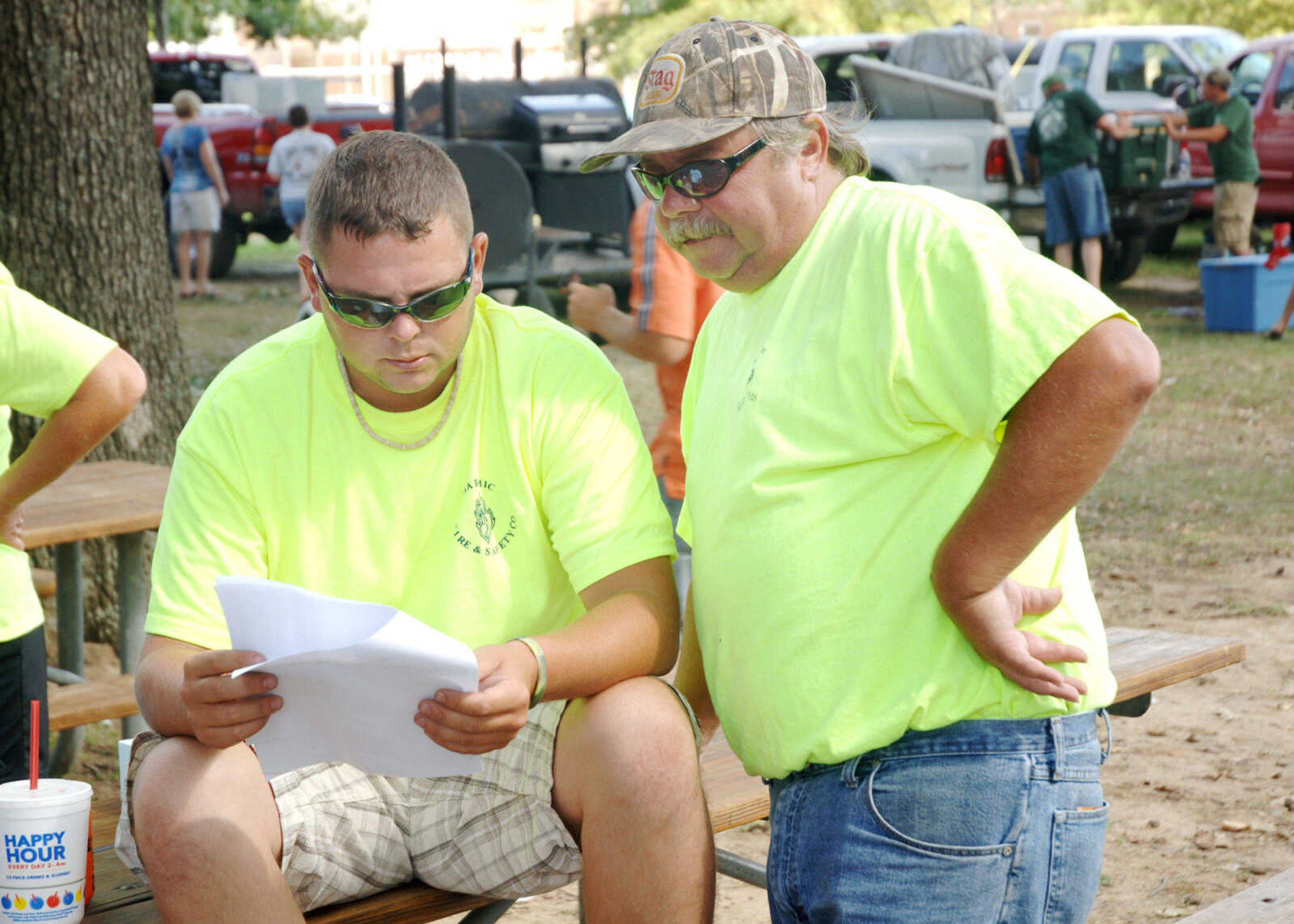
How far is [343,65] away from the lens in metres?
68.4

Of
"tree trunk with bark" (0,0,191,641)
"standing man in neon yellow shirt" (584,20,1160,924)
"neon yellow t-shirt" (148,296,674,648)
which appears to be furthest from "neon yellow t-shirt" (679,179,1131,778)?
"tree trunk with bark" (0,0,191,641)

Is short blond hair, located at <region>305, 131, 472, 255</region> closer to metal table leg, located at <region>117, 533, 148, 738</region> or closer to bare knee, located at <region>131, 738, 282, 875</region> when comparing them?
bare knee, located at <region>131, 738, 282, 875</region>

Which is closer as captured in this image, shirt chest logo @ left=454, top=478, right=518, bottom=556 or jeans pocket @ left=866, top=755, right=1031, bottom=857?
jeans pocket @ left=866, top=755, right=1031, bottom=857

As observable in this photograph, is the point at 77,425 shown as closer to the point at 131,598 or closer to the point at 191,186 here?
the point at 131,598

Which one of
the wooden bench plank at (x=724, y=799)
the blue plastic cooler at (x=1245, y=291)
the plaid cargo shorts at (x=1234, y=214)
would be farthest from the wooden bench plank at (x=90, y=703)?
the plaid cargo shorts at (x=1234, y=214)

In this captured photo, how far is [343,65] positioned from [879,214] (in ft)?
230

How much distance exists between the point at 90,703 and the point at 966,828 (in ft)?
8.30

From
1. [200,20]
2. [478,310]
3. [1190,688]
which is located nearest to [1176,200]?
[1190,688]

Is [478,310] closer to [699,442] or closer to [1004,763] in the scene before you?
[699,442]

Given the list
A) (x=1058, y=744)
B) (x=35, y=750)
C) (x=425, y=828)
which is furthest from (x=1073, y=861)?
(x=35, y=750)

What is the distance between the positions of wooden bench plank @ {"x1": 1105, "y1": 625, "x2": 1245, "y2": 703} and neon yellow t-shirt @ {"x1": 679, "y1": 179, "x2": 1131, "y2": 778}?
1.14m

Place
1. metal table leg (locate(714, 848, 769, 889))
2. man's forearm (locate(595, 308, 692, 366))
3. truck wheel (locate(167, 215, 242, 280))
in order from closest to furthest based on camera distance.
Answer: metal table leg (locate(714, 848, 769, 889)) < man's forearm (locate(595, 308, 692, 366)) < truck wheel (locate(167, 215, 242, 280))

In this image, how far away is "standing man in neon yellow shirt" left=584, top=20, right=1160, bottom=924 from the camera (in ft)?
6.11

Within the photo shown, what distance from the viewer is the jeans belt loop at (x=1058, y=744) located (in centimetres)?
197
